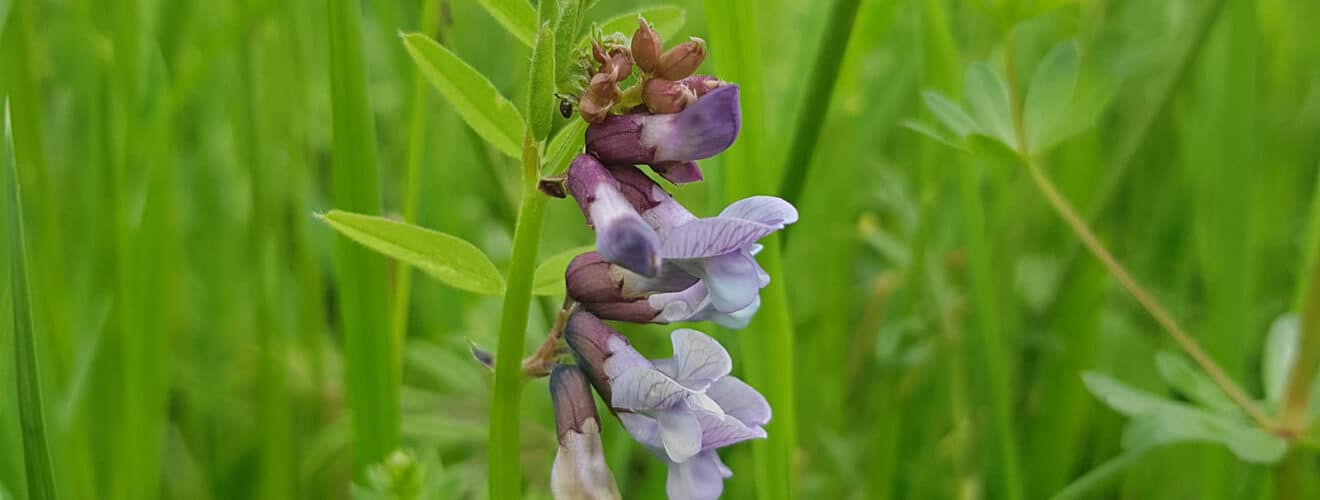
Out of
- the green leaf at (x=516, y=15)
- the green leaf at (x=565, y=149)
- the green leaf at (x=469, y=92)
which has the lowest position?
the green leaf at (x=565, y=149)

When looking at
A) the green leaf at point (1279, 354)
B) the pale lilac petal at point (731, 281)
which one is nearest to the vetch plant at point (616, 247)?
the pale lilac petal at point (731, 281)

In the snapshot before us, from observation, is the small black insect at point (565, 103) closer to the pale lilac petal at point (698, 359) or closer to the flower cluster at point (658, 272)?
the flower cluster at point (658, 272)

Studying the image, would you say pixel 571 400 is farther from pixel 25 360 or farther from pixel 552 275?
pixel 25 360

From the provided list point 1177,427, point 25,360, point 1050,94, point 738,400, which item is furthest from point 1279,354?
point 25,360

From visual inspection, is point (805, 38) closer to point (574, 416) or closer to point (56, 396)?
point (574, 416)

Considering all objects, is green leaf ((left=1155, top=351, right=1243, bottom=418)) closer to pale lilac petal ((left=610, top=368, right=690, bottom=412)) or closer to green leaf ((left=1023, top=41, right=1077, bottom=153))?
green leaf ((left=1023, top=41, right=1077, bottom=153))

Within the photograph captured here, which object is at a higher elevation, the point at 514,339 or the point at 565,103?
the point at 565,103
